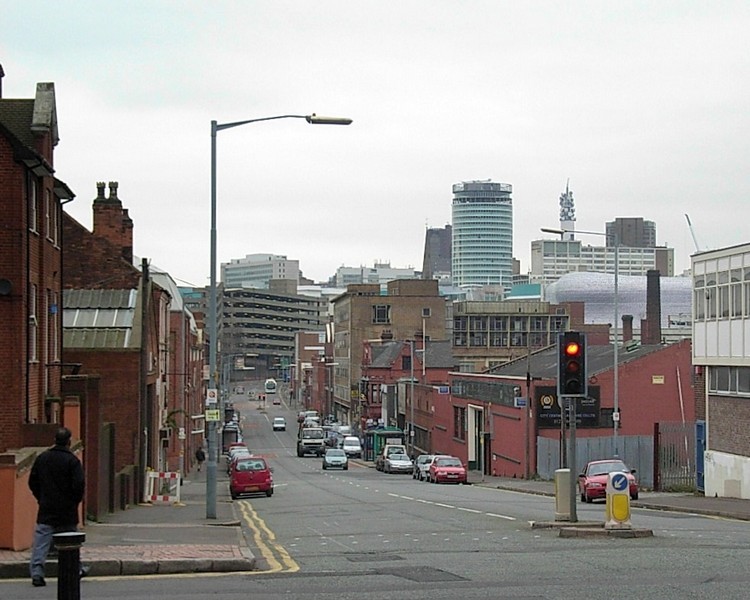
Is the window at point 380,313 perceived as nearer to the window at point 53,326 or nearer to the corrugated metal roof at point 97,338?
the corrugated metal roof at point 97,338

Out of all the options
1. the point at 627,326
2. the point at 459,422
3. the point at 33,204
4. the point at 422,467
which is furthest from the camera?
the point at 627,326

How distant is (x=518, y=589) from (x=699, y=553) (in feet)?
16.4

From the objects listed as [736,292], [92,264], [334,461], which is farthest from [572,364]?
[334,461]

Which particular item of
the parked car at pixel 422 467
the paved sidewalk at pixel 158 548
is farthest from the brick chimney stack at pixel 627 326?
the paved sidewalk at pixel 158 548

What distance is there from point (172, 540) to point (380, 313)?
12638 centimetres

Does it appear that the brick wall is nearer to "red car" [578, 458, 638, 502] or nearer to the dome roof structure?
"red car" [578, 458, 638, 502]

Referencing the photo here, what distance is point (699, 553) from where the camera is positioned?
682 inches

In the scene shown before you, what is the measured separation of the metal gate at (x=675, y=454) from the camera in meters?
48.8

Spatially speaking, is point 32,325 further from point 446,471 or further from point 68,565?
point 446,471

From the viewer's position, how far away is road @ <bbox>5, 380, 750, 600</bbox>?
44.0 feet

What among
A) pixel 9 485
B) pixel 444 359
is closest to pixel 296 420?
pixel 444 359

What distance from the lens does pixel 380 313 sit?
146500mm

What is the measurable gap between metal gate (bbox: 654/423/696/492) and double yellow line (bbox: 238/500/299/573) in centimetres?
2291

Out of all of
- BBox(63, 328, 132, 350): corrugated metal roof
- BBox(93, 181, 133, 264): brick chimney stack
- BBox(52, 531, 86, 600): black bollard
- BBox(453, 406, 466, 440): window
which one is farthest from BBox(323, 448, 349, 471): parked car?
BBox(52, 531, 86, 600): black bollard
